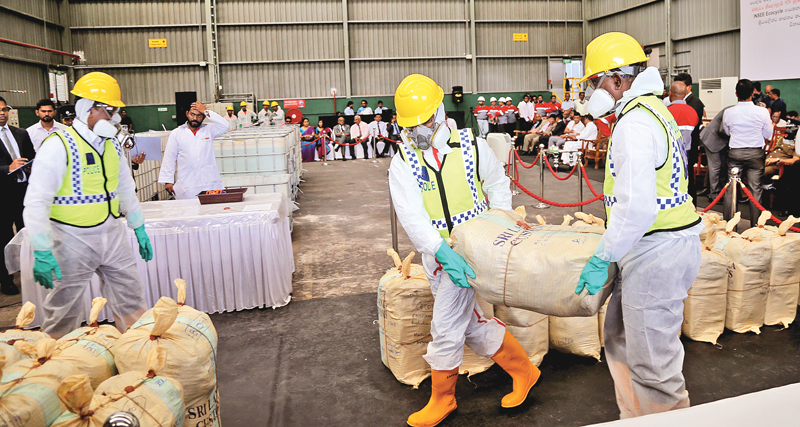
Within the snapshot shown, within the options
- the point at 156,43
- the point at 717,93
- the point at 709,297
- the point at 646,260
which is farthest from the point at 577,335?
the point at 156,43

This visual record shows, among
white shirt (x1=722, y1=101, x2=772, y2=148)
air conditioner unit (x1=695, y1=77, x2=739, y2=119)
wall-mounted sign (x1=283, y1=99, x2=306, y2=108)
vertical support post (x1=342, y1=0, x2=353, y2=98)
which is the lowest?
white shirt (x1=722, y1=101, x2=772, y2=148)

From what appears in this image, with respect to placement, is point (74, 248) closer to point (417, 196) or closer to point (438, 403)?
point (417, 196)

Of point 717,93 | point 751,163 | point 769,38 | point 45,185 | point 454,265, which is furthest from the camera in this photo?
point 717,93

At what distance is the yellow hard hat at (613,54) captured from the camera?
253cm

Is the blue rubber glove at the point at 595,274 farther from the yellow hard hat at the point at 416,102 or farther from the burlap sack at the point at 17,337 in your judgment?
the burlap sack at the point at 17,337

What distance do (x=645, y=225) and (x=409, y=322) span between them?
1603 mm

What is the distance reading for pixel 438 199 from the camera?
2.94 metres

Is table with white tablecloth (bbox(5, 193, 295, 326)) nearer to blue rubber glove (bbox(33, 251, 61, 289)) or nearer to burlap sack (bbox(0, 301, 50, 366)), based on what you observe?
blue rubber glove (bbox(33, 251, 61, 289))

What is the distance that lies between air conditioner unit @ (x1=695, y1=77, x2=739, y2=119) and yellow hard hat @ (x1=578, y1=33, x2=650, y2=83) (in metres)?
14.5

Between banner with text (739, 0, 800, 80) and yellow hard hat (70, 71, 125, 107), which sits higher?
banner with text (739, 0, 800, 80)

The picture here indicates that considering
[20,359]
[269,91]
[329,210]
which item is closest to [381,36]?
[269,91]

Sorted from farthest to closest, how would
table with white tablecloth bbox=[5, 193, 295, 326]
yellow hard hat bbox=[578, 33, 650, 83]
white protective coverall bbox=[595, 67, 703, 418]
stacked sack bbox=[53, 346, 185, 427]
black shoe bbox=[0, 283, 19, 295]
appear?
black shoe bbox=[0, 283, 19, 295] < table with white tablecloth bbox=[5, 193, 295, 326] < yellow hard hat bbox=[578, 33, 650, 83] < white protective coverall bbox=[595, 67, 703, 418] < stacked sack bbox=[53, 346, 185, 427]

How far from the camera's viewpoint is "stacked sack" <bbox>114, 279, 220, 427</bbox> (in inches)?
88.1

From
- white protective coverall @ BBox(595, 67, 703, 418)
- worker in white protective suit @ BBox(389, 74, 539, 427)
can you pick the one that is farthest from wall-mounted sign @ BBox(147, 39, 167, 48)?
white protective coverall @ BBox(595, 67, 703, 418)
